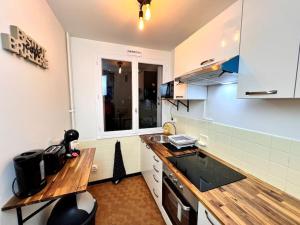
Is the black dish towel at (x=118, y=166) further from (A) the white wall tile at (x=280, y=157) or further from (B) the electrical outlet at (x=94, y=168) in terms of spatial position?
(A) the white wall tile at (x=280, y=157)

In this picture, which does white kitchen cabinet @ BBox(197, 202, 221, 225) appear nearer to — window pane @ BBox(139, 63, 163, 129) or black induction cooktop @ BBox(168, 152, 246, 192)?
black induction cooktop @ BBox(168, 152, 246, 192)

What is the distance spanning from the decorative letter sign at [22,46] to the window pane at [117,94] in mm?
1166

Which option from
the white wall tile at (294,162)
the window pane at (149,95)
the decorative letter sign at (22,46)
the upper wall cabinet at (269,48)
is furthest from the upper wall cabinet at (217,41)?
the decorative letter sign at (22,46)

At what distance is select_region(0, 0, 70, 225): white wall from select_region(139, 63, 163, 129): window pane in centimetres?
134

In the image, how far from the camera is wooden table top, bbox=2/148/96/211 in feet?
2.68

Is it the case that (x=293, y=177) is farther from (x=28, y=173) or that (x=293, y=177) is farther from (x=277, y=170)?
(x=28, y=173)

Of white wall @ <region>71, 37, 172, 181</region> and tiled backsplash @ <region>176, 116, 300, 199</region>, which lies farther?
white wall @ <region>71, 37, 172, 181</region>

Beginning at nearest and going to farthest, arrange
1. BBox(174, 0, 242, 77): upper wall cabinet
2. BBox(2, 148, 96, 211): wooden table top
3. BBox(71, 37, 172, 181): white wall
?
1. BBox(2, 148, 96, 211): wooden table top
2. BBox(174, 0, 242, 77): upper wall cabinet
3. BBox(71, 37, 172, 181): white wall

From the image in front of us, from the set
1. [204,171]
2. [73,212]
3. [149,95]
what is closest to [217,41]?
[204,171]

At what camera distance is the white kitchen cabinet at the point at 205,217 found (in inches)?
32.8

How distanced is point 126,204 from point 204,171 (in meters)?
1.29

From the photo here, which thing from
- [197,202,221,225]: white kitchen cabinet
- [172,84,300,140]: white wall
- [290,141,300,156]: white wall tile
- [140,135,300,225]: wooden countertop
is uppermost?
[172,84,300,140]: white wall

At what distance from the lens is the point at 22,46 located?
37.0 inches

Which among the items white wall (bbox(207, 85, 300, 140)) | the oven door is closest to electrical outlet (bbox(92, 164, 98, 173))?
the oven door
